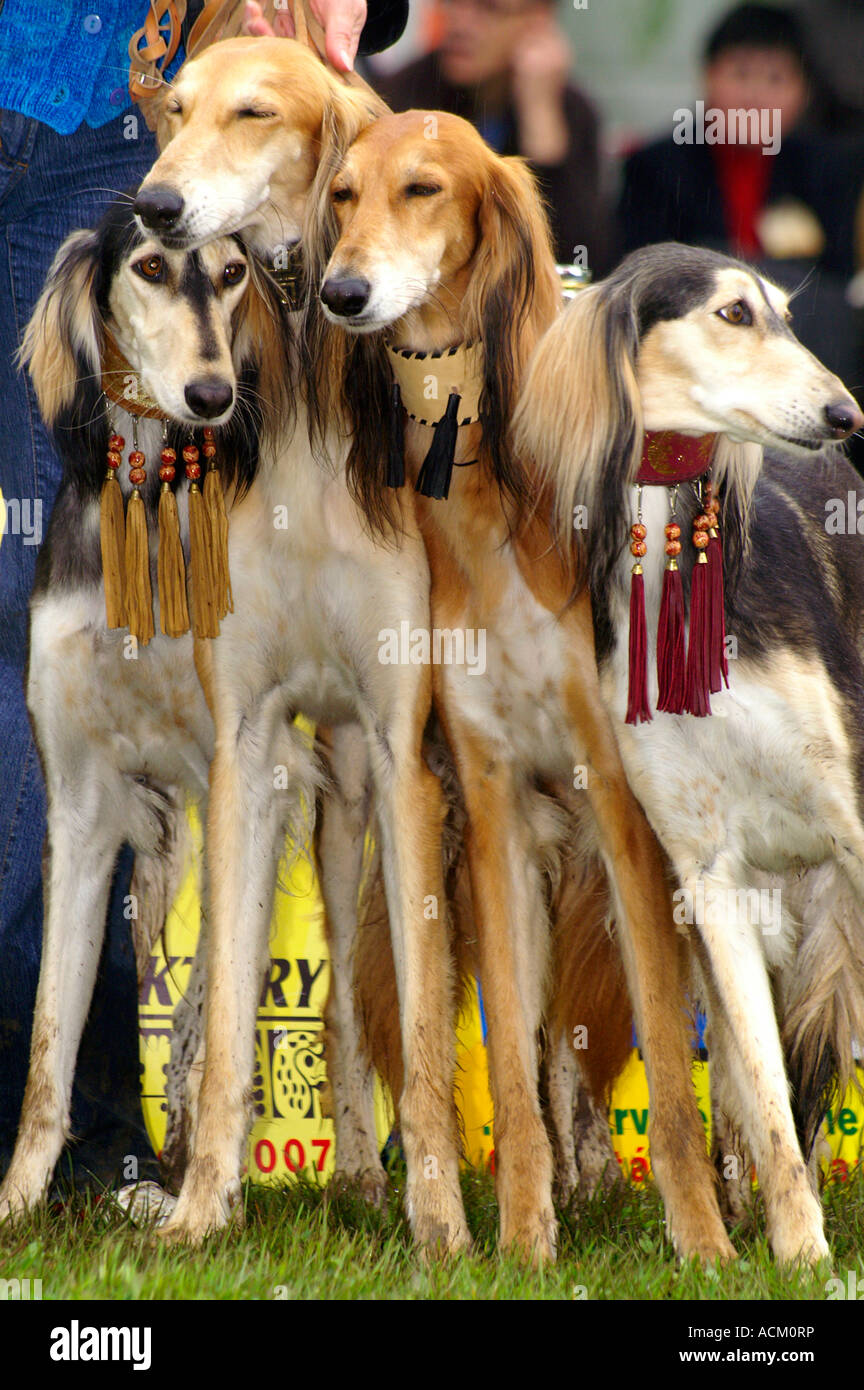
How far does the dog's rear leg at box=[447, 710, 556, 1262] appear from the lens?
3109mm

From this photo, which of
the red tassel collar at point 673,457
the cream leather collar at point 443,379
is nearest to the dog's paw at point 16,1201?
the cream leather collar at point 443,379

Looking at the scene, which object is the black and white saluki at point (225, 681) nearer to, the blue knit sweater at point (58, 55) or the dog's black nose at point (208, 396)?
the dog's black nose at point (208, 396)

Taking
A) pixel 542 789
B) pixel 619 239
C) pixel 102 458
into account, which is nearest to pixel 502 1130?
pixel 542 789

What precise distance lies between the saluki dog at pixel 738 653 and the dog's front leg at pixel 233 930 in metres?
0.81

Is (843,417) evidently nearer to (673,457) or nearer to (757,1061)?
(673,457)

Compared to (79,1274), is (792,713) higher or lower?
higher

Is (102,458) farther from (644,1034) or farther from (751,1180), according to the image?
(751,1180)

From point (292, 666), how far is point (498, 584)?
498 mm

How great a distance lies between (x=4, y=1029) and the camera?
3.64 metres

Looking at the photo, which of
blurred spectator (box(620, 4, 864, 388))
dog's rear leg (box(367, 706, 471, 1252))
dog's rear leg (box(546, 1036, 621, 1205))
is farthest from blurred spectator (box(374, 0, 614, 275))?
dog's rear leg (box(546, 1036, 621, 1205))

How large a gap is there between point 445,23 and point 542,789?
2504 mm

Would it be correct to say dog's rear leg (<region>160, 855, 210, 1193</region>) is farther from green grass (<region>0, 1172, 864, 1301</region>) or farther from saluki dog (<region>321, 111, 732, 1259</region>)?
saluki dog (<region>321, 111, 732, 1259</region>)

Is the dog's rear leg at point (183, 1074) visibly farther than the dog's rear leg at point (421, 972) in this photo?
Yes

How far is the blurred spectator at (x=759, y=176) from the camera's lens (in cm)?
461
